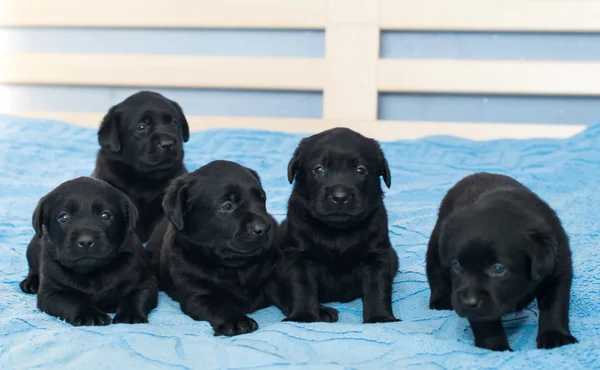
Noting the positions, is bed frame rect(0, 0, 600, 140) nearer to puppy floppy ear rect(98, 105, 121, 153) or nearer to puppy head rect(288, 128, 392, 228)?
puppy floppy ear rect(98, 105, 121, 153)

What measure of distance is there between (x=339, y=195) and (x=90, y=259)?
0.89m

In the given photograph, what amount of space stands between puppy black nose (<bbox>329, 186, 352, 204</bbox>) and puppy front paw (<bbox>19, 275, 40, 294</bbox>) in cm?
128

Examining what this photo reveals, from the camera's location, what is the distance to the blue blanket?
237 centimetres

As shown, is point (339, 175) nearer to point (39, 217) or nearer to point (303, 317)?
point (303, 317)

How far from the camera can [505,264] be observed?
7.59ft

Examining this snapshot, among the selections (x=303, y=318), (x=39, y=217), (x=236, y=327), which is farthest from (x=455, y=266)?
(x=39, y=217)

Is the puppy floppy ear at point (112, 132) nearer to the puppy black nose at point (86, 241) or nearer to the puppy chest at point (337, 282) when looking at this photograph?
the puppy black nose at point (86, 241)

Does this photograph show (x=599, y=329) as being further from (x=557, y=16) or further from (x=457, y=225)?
(x=557, y=16)

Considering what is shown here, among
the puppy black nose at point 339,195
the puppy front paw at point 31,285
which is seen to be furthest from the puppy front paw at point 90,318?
the puppy black nose at point 339,195

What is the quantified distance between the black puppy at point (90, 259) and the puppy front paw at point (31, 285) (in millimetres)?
233

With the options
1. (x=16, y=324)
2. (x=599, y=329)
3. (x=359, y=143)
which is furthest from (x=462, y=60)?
(x=16, y=324)

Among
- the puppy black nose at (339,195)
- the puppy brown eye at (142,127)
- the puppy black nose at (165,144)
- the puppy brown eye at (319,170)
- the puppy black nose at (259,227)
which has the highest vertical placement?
the puppy brown eye at (142,127)

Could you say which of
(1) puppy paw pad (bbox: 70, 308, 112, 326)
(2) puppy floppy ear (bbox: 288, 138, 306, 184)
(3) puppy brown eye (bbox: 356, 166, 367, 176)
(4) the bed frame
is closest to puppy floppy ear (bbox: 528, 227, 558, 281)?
(3) puppy brown eye (bbox: 356, 166, 367, 176)

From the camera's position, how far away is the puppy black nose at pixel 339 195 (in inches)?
112
